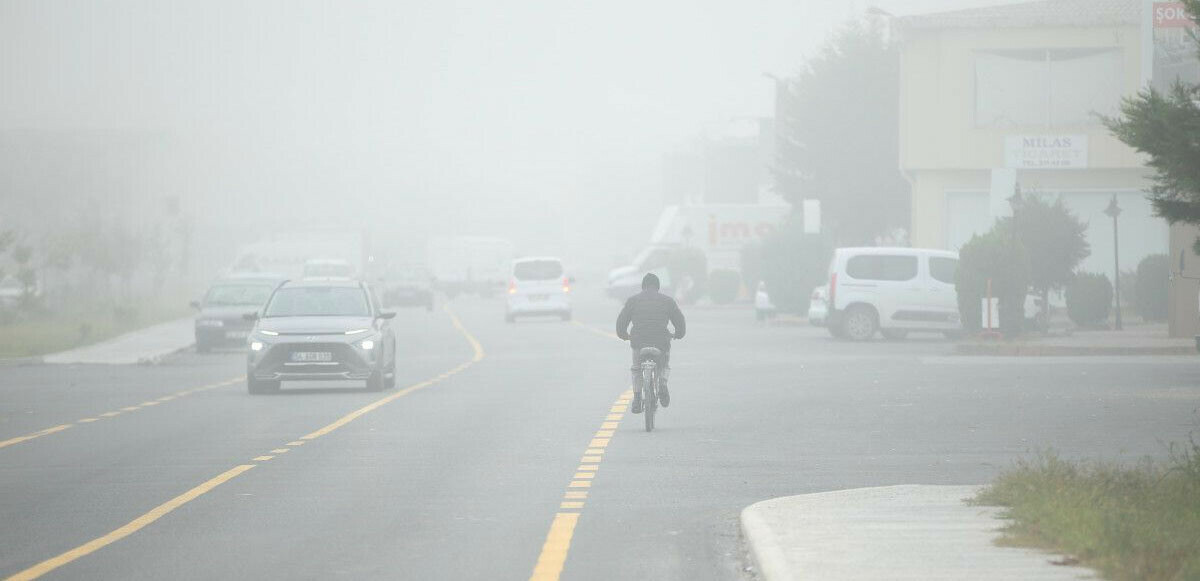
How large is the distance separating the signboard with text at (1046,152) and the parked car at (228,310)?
857 inches

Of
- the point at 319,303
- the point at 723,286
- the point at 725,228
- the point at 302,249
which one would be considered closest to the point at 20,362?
the point at 319,303

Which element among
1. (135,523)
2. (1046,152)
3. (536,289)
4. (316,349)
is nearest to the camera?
(135,523)

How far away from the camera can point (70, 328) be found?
47812 mm

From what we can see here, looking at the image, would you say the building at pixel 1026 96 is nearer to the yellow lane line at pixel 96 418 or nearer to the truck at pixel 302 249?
the truck at pixel 302 249

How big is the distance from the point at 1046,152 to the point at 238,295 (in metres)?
23.6

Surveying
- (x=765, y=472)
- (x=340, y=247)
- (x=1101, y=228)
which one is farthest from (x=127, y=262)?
(x=765, y=472)

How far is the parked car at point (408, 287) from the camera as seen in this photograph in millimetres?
70000

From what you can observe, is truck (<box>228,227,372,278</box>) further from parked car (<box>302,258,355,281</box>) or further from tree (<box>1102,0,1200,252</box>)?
tree (<box>1102,0,1200,252</box>)

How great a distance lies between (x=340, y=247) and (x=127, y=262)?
11.9m

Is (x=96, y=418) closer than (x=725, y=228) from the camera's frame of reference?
Yes

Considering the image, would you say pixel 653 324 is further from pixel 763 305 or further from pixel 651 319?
pixel 763 305

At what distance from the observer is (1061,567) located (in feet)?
31.2

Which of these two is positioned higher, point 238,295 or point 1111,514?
point 238,295

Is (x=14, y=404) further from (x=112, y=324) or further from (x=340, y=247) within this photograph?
(x=340, y=247)
